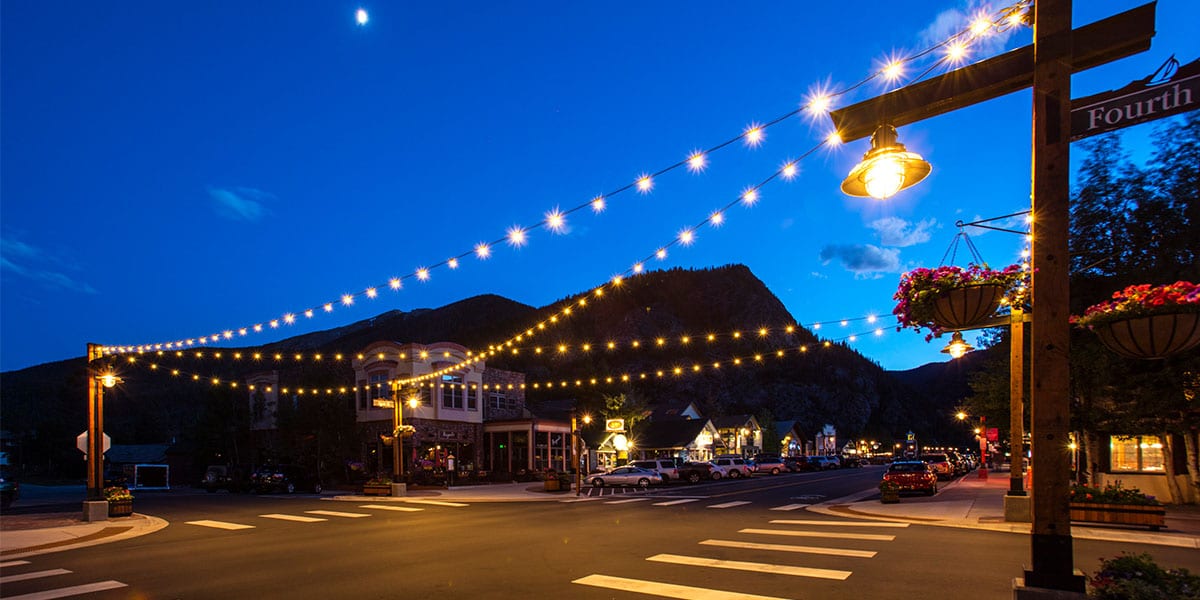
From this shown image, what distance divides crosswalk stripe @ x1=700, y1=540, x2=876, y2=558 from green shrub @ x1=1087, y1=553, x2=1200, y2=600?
6.39 metres

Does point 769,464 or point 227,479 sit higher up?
point 227,479

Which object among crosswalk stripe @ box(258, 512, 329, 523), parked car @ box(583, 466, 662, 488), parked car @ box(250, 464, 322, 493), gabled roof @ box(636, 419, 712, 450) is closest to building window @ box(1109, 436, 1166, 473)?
parked car @ box(583, 466, 662, 488)

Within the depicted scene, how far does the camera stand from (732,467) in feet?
156

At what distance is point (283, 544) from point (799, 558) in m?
10.0

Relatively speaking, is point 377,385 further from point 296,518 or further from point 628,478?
point 296,518

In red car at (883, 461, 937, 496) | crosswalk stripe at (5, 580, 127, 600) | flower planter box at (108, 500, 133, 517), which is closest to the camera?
crosswalk stripe at (5, 580, 127, 600)

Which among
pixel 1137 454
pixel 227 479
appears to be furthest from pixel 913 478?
pixel 227 479

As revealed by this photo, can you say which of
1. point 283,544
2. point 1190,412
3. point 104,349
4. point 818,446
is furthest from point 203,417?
point 818,446

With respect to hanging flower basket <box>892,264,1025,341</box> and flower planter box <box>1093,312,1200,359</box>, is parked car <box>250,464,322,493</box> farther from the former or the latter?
flower planter box <box>1093,312,1200,359</box>

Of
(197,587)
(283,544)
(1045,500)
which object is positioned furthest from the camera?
(283,544)

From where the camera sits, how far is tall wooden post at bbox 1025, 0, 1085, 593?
174 inches

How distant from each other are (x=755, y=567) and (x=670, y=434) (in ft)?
183

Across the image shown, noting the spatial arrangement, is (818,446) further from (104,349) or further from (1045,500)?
(1045,500)

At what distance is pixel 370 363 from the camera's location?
1662 inches
